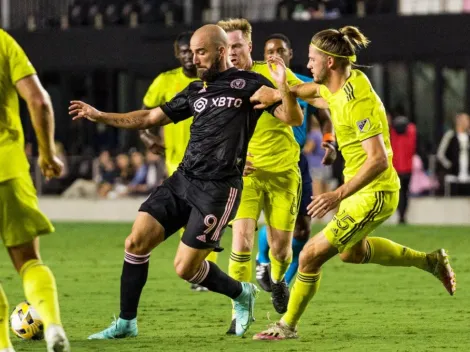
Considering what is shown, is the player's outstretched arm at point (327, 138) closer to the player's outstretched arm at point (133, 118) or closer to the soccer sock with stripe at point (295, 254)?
the soccer sock with stripe at point (295, 254)

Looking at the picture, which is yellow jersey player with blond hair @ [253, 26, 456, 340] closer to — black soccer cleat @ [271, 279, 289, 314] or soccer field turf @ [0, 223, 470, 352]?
soccer field turf @ [0, 223, 470, 352]

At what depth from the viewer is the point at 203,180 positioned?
8617mm

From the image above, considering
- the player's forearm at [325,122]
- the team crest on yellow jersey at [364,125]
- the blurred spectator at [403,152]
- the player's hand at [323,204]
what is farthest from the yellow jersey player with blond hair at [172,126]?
the blurred spectator at [403,152]

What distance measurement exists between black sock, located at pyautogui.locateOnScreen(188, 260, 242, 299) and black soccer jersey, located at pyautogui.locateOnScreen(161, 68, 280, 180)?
0.63m

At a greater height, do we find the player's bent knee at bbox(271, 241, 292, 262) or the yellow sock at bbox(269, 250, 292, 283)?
the player's bent knee at bbox(271, 241, 292, 262)

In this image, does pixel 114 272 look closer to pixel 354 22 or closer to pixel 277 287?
pixel 277 287

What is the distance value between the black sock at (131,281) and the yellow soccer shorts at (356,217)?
1246 mm

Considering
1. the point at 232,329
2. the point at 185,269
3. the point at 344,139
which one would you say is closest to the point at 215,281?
the point at 185,269

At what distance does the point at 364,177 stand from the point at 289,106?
2.35 feet

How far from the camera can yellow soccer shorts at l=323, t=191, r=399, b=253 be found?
28.1ft

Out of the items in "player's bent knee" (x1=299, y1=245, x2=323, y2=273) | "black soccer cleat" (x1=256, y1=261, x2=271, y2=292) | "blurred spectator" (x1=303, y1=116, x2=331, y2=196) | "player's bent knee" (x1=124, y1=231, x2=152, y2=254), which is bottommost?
"blurred spectator" (x1=303, y1=116, x2=331, y2=196)

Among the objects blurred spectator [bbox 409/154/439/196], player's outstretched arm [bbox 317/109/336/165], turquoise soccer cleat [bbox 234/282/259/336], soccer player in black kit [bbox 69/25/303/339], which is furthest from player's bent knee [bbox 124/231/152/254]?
blurred spectator [bbox 409/154/439/196]

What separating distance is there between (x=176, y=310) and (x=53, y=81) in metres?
20.8

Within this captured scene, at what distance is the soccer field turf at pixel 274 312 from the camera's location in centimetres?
845
